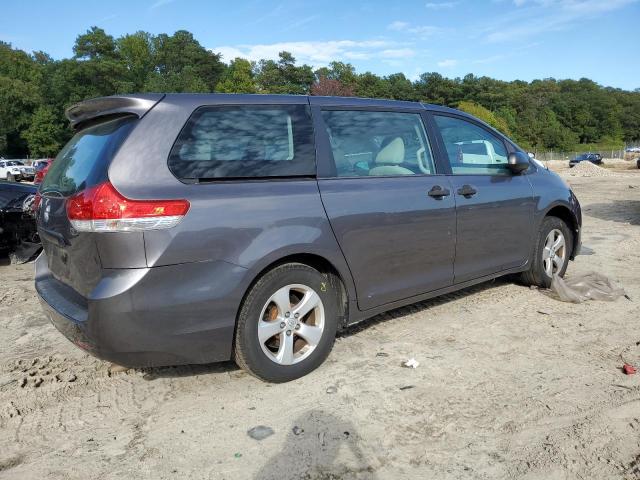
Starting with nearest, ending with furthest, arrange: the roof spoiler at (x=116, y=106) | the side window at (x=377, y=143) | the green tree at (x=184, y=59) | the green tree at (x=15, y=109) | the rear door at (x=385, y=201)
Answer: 1. the roof spoiler at (x=116, y=106)
2. the rear door at (x=385, y=201)
3. the side window at (x=377, y=143)
4. the green tree at (x=15, y=109)
5. the green tree at (x=184, y=59)

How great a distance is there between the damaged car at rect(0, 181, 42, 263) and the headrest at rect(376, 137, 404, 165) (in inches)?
216

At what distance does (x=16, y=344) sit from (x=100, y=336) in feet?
6.49

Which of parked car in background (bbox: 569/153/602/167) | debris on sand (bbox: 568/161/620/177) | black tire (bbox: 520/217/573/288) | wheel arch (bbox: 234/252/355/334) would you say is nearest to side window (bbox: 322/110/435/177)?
wheel arch (bbox: 234/252/355/334)

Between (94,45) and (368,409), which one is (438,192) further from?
(94,45)

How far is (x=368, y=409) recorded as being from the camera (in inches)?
118

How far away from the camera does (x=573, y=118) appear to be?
11144 cm

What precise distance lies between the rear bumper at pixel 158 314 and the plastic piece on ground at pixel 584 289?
3.45 m

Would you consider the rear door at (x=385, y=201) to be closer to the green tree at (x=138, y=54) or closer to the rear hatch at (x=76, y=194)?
the rear hatch at (x=76, y=194)

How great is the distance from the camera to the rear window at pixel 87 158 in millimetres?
2844

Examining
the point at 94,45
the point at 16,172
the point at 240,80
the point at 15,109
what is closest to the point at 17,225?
the point at 16,172

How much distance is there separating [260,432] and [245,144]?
5.48 ft

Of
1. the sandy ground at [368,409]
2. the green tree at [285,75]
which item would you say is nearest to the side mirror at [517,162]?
the sandy ground at [368,409]

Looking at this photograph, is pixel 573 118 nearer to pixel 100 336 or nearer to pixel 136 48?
pixel 136 48

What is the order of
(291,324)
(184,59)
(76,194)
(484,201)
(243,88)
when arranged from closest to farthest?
(76,194) < (291,324) < (484,201) < (243,88) < (184,59)
